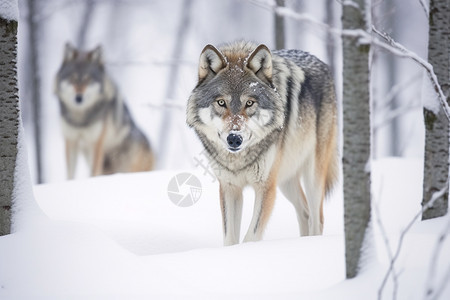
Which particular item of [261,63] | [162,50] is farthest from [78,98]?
[162,50]

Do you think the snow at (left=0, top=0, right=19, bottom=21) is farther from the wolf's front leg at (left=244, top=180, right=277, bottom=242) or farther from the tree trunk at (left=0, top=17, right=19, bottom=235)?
the wolf's front leg at (left=244, top=180, right=277, bottom=242)

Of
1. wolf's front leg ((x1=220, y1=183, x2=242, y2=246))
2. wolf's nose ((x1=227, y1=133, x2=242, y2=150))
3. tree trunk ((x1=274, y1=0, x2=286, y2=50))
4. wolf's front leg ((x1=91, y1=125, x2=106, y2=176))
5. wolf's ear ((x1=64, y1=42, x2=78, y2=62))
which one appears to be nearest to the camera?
wolf's nose ((x1=227, y1=133, x2=242, y2=150))

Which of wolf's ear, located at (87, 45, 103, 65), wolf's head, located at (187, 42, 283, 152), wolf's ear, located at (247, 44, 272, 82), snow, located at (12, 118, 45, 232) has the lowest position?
snow, located at (12, 118, 45, 232)

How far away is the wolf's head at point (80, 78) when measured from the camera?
8789 millimetres

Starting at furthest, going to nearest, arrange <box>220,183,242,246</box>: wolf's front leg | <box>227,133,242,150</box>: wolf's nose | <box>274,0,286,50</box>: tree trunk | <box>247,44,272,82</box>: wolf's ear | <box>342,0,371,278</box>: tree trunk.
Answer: <box>274,0,286,50</box>: tree trunk, <box>220,183,242,246</box>: wolf's front leg, <box>247,44,272,82</box>: wolf's ear, <box>227,133,242,150</box>: wolf's nose, <box>342,0,371,278</box>: tree trunk

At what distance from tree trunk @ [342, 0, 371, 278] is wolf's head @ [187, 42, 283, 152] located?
1.36 m

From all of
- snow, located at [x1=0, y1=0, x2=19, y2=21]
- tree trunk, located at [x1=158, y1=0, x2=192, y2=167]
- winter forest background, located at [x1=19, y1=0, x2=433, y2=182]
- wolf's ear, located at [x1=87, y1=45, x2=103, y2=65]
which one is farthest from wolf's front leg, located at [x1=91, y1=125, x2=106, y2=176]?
winter forest background, located at [x1=19, y1=0, x2=433, y2=182]

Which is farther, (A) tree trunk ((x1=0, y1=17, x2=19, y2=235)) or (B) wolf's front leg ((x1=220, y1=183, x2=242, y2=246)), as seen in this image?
(B) wolf's front leg ((x1=220, y1=183, x2=242, y2=246))

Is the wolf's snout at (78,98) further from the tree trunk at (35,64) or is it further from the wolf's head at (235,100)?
the wolf's head at (235,100)

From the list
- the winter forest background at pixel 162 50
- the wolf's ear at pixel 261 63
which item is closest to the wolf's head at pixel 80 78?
the wolf's ear at pixel 261 63

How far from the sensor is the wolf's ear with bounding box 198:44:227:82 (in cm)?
415

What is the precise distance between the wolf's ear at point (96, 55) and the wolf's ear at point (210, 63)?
506 centimetres

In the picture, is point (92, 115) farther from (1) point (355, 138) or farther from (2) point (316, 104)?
(1) point (355, 138)

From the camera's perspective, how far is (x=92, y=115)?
9008mm
